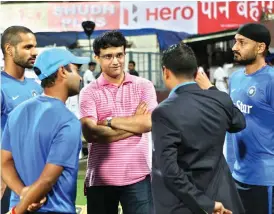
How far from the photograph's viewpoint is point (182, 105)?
265 centimetres

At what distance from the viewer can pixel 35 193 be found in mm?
2643

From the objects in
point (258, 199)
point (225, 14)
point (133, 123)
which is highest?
point (225, 14)

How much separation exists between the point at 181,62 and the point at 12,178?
3.61 ft

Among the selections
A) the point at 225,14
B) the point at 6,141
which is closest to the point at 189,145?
the point at 6,141

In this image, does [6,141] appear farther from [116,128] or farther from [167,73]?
[167,73]

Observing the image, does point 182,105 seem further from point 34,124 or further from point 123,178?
point 123,178

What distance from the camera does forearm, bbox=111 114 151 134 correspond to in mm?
3430

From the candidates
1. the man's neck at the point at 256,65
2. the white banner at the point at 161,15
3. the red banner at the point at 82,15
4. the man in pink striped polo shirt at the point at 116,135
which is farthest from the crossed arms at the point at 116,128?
the red banner at the point at 82,15

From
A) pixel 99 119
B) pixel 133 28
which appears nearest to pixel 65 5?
pixel 133 28

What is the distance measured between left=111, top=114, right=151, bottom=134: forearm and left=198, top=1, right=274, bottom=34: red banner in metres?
8.76

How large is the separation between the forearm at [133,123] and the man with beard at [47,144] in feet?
2.15

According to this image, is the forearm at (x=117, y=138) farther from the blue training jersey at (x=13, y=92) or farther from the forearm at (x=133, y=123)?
the blue training jersey at (x=13, y=92)

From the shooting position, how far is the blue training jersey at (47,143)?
2619mm

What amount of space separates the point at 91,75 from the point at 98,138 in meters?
8.83
